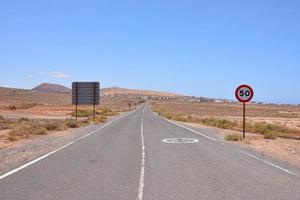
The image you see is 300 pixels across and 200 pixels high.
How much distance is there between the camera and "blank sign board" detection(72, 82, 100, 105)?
2302 inches

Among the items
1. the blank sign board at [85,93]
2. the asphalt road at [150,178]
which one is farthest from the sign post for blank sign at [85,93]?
the asphalt road at [150,178]

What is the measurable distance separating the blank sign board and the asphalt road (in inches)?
1667

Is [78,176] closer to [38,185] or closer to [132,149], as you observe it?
[38,185]

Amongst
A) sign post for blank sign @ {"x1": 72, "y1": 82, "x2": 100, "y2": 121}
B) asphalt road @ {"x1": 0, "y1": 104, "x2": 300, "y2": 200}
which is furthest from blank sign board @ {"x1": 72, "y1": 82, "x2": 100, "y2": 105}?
asphalt road @ {"x1": 0, "y1": 104, "x2": 300, "y2": 200}

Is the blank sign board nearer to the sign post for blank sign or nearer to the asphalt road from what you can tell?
the sign post for blank sign

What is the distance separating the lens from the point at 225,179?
1060 cm

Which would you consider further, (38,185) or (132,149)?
(132,149)

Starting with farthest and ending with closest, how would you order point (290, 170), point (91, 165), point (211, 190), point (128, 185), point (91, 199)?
point (91, 165), point (290, 170), point (128, 185), point (211, 190), point (91, 199)

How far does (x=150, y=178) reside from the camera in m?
10.8

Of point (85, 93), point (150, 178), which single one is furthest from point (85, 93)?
point (150, 178)

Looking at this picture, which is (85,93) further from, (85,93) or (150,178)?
(150,178)

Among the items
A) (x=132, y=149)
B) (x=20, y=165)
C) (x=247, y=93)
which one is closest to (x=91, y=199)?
(x=20, y=165)

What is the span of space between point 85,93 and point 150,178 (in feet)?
160

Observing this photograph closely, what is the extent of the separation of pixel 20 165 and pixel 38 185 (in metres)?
3.90
